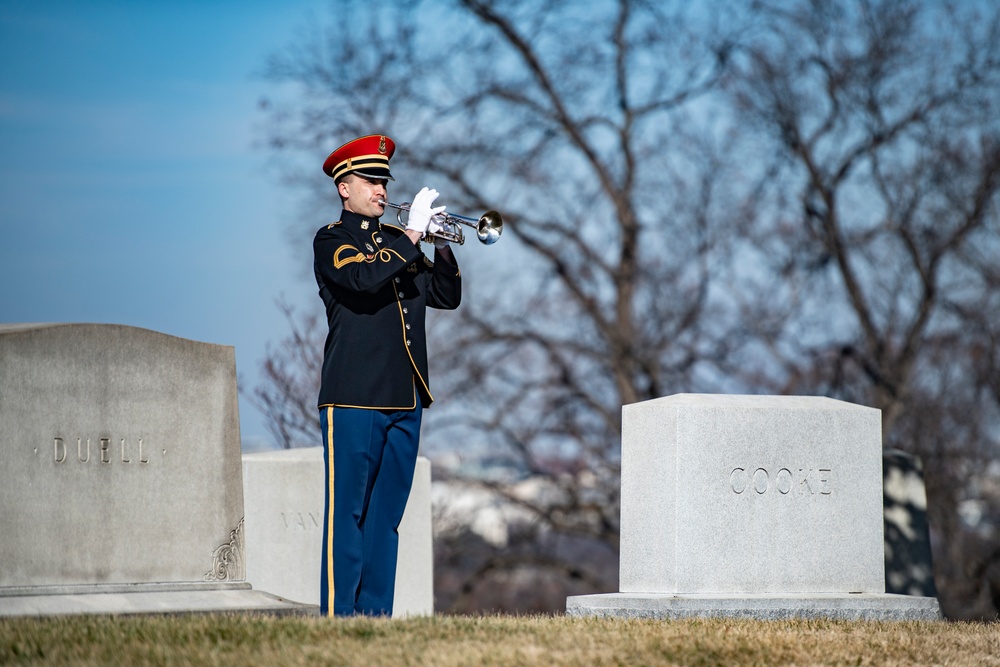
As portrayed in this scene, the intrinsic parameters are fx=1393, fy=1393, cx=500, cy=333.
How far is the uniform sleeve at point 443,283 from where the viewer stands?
6141 millimetres

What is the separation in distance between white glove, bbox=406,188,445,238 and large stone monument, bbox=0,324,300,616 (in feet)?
4.32

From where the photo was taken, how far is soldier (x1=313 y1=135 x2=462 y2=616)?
18.9ft

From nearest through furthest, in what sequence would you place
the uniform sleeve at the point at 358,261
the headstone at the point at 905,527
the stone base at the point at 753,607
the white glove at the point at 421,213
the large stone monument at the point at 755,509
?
the uniform sleeve at the point at 358,261
the white glove at the point at 421,213
the stone base at the point at 753,607
the large stone monument at the point at 755,509
the headstone at the point at 905,527

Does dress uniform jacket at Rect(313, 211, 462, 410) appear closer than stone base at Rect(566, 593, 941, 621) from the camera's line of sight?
Yes

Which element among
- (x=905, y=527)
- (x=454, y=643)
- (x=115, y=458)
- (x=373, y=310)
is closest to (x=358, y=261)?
(x=373, y=310)

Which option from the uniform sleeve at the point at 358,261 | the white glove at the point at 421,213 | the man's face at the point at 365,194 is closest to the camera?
the uniform sleeve at the point at 358,261

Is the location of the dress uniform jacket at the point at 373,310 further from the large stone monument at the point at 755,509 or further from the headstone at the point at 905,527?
the headstone at the point at 905,527

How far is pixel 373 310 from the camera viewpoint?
5.95 meters

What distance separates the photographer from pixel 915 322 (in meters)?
18.6

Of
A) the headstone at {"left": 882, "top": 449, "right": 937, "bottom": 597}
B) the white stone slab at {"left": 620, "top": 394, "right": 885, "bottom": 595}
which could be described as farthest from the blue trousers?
the headstone at {"left": 882, "top": 449, "right": 937, "bottom": 597}

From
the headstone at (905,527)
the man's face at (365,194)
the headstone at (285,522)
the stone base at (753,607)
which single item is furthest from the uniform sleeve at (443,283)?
the headstone at (905,527)

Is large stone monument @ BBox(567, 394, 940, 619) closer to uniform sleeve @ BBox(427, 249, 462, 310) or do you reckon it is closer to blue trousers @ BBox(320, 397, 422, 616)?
blue trousers @ BBox(320, 397, 422, 616)

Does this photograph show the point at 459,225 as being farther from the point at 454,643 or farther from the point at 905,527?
the point at 905,527

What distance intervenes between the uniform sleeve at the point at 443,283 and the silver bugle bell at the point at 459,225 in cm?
10
